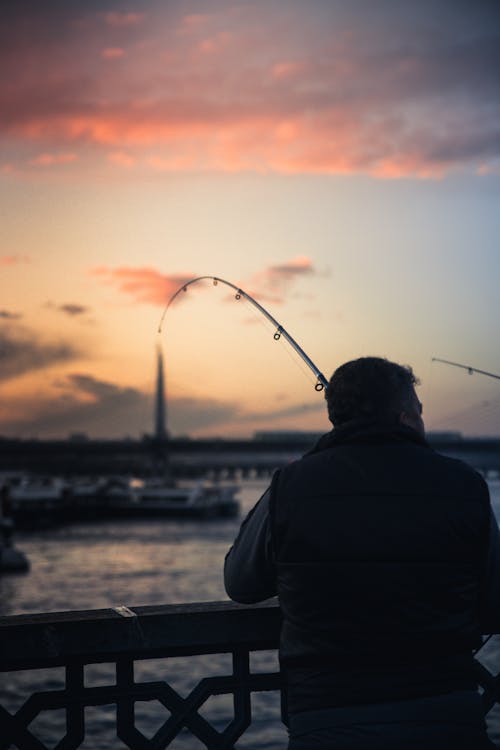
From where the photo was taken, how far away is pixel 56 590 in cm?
5106

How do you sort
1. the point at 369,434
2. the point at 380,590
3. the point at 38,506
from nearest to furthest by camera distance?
1. the point at 380,590
2. the point at 369,434
3. the point at 38,506

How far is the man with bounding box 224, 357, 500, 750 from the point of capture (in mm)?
3055

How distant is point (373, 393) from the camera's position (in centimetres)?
335

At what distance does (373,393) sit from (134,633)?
1.57 m

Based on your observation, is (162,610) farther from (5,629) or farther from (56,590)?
(56,590)

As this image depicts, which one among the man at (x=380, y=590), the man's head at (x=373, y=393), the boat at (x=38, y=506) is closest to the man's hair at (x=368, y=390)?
the man's head at (x=373, y=393)

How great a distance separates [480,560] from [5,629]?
194 cm

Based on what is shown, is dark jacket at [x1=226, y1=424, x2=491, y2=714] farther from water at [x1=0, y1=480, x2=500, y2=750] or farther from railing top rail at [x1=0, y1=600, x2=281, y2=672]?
water at [x1=0, y1=480, x2=500, y2=750]

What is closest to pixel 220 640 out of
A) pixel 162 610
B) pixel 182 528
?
pixel 162 610

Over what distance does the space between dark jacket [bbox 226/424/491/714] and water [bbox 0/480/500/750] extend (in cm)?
747

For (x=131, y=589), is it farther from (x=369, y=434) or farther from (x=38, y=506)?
(x=38, y=506)

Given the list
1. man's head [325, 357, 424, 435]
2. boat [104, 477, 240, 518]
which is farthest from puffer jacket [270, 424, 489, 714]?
boat [104, 477, 240, 518]

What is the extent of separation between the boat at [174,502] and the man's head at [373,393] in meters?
123

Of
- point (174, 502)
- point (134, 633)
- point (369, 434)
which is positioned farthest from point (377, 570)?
point (174, 502)
